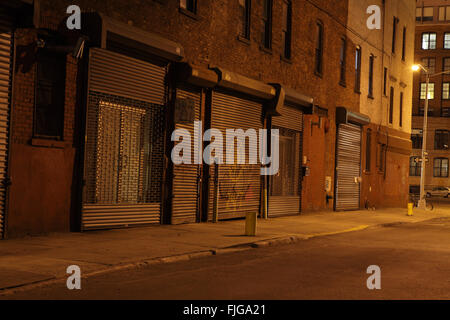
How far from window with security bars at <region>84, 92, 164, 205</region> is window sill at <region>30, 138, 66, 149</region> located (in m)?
0.81

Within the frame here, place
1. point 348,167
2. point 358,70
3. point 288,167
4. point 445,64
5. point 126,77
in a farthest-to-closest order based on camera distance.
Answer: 1. point 445,64
2. point 358,70
3. point 348,167
4. point 288,167
5. point 126,77

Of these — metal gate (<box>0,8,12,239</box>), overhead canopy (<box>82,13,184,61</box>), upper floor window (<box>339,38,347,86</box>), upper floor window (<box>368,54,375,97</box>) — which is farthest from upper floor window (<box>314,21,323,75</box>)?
metal gate (<box>0,8,12,239</box>)

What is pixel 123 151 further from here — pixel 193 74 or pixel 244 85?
pixel 244 85

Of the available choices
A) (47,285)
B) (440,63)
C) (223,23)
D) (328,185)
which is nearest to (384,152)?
(328,185)

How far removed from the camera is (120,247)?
41.7 ft

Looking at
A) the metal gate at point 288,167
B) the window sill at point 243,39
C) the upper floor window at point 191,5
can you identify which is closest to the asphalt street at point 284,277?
the upper floor window at point 191,5

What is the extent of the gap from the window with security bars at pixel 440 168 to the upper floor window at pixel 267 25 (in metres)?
65.5

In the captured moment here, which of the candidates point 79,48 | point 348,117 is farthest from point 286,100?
point 79,48

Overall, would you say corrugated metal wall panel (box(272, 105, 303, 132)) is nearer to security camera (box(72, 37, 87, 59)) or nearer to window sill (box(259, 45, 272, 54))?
window sill (box(259, 45, 272, 54))

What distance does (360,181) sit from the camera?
107ft

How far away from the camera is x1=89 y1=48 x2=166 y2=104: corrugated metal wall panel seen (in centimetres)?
1547

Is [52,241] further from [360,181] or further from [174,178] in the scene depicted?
[360,181]

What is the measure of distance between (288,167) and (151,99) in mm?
9328

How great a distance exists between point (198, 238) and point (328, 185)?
14893mm
